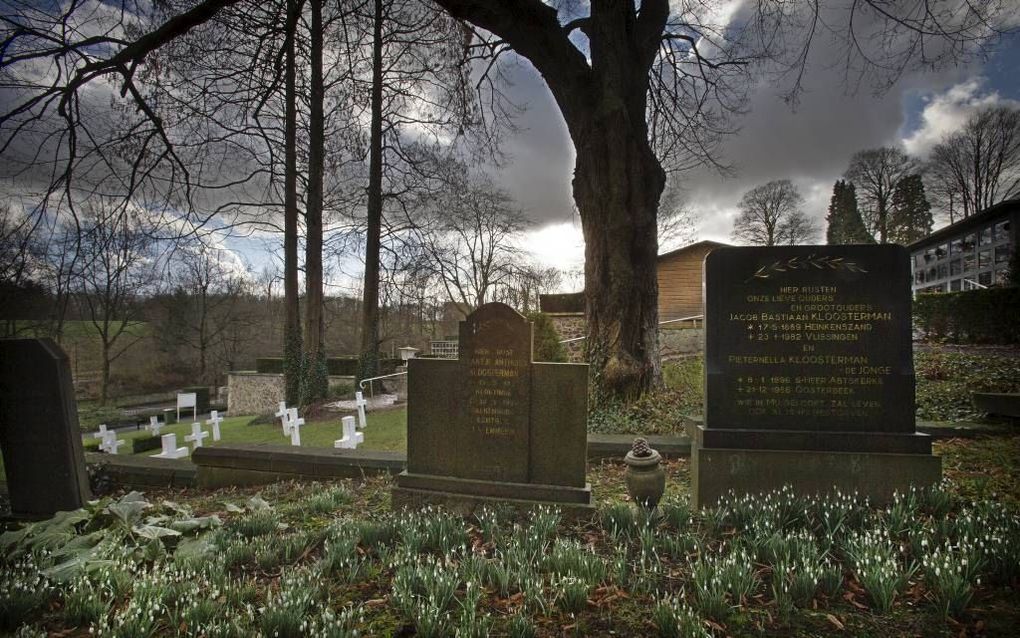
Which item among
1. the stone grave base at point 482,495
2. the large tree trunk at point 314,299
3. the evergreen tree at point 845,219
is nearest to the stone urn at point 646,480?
the stone grave base at point 482,495

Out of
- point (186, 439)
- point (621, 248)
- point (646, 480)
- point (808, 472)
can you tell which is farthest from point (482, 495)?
point (186, 439)

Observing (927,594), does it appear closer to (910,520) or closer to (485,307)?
(910,520)

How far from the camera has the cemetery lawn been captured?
8.34 feet

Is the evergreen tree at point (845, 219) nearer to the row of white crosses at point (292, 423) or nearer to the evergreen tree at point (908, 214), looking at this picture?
the evergreen tree at point (908, 214)

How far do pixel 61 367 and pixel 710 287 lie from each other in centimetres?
685

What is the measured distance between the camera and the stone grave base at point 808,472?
443 centimetres

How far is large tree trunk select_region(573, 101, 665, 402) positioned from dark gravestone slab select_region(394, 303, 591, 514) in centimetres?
395

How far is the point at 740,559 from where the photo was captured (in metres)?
3.25

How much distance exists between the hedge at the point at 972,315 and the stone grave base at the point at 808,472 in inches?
574

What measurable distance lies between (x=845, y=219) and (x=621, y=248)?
134 feet

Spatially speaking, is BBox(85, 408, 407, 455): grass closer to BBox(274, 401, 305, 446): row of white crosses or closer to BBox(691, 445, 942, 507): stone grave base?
BBox(274, 401, 305, 446): row of white crosses

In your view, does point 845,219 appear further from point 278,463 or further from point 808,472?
point 278,463

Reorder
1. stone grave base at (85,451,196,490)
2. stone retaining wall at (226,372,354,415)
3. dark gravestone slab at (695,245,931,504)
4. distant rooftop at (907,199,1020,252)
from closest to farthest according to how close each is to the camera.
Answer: dark gravestone slab at (695,245,931,504)
stone grave base at (85,451,196,490)
distant rooftop at (907,199,1020,252)
stone retaining wall at (226,372,354,415)

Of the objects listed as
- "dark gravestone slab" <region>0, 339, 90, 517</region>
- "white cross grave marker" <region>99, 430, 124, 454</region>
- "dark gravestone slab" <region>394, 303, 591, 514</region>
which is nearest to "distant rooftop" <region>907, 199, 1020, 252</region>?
"dark gravestone slab" <region>394, 303, 591, 514</region>
